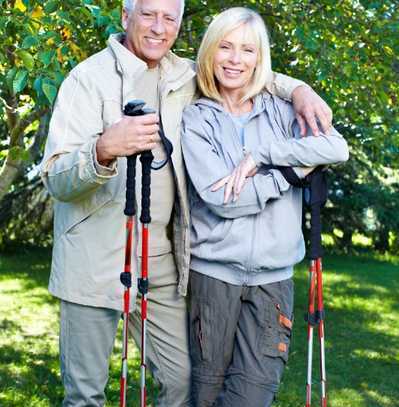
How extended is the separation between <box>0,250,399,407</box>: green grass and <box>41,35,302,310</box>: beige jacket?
2767mm

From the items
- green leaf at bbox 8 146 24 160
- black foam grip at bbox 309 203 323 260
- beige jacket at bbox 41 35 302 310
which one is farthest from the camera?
green leaf at bbox 8 146 24 160

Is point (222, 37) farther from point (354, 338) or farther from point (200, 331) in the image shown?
point (354, 338)

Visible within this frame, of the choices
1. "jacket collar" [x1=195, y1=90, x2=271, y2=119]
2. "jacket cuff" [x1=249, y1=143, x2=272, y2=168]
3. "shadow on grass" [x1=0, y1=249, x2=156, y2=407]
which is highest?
Answer: "jacket collar" [x1=195, y1=90, x2=271, y2=119]

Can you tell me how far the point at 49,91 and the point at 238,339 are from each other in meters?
1.41

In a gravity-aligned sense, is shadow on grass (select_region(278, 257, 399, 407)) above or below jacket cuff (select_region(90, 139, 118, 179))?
below

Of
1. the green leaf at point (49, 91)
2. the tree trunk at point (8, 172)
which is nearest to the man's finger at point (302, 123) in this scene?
the green leaf at point (49, 91)

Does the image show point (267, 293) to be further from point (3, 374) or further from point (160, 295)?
point (3, 374)

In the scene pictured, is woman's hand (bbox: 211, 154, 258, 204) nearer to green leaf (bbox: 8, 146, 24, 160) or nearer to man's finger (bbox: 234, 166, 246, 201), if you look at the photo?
Answer: man's finger (bbox: 234, 166, 246, 201)

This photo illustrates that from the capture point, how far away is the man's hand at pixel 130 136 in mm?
2986

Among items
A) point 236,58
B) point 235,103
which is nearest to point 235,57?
point 236,58

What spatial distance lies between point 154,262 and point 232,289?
14.0 inches

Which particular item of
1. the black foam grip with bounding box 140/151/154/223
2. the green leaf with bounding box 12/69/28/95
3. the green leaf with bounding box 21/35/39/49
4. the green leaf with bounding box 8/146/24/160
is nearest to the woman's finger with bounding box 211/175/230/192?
the black foam grip with bounding box 140/151/154/223

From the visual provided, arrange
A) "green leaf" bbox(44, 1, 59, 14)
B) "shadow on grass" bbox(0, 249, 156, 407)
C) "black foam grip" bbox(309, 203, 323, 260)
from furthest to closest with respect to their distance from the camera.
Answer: "shadow on grass" bbox(0, 249, 156, 407)
"green leaf" bbox(44, 1, 59, 14)
"black foam grip" bbox(309, 203, 323, 260)

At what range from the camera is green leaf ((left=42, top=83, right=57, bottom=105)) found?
12.7 ft
